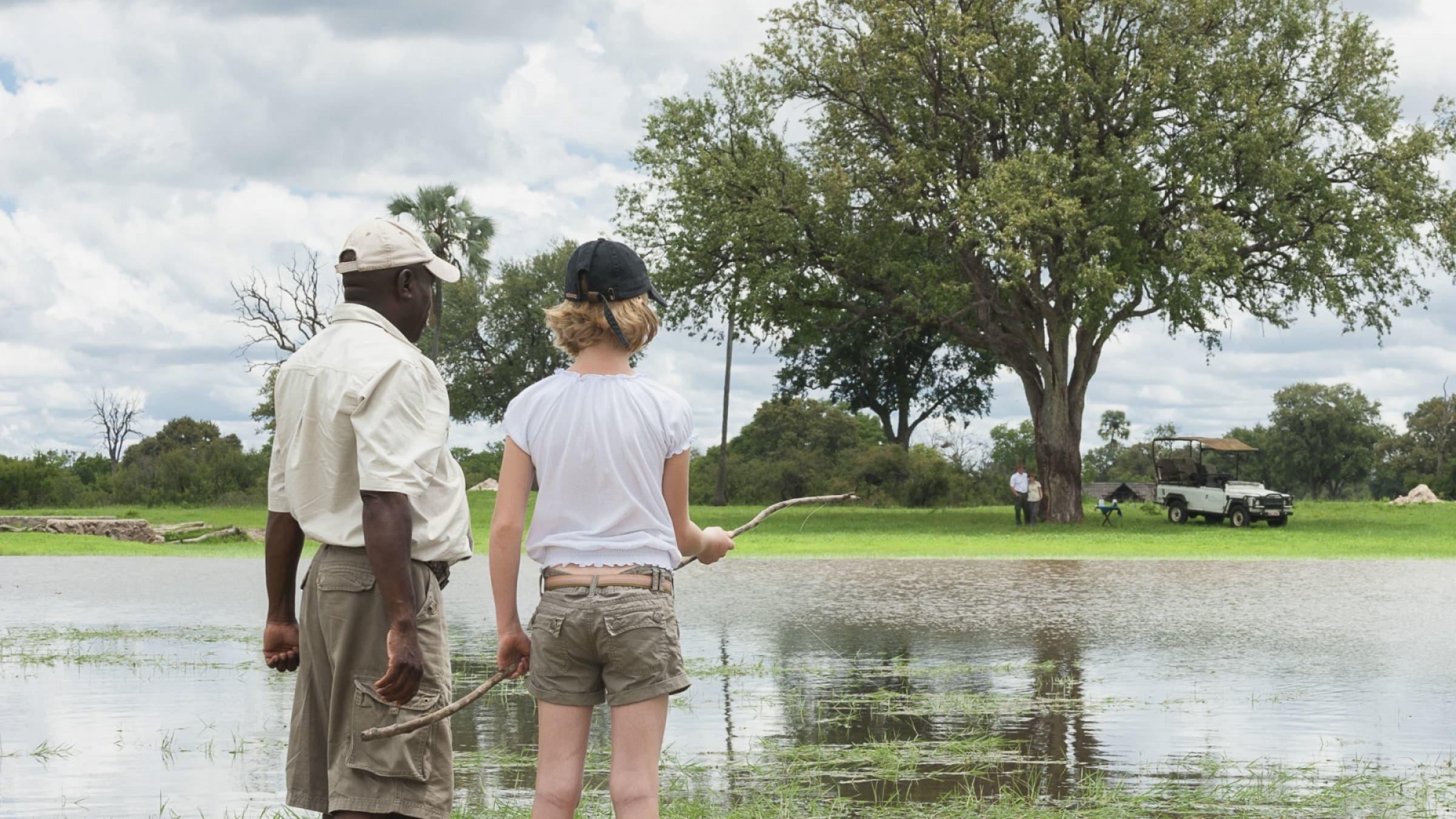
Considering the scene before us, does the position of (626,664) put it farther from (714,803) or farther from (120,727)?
(120,727)

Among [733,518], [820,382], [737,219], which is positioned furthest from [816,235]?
[820,382]

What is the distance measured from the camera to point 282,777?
5949mm

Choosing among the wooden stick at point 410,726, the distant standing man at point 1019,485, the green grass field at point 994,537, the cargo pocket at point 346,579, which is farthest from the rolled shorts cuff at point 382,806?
the distant standing man at point 1019,485

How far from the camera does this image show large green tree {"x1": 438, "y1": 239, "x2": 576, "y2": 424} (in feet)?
226

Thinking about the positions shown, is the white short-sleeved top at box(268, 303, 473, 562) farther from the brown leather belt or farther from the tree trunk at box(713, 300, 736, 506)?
the tree trunk at box(713, 300, 736, 506)

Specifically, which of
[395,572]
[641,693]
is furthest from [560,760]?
[395,572]

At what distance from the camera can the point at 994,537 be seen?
29.0 m

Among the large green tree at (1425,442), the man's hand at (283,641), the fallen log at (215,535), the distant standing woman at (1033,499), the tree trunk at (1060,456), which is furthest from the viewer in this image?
the large green tree at (1425,442)

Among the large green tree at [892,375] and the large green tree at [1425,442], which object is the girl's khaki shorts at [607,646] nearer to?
the large green tree at [892,375]

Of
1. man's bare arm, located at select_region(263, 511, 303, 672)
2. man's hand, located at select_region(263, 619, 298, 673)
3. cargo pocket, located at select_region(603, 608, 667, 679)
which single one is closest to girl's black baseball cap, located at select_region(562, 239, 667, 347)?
cargo pocket, located at select_region(603, 608, 667, 679)

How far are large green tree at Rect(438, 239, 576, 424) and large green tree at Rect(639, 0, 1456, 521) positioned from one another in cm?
3338

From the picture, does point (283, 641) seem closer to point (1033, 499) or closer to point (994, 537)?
point (994, 537)

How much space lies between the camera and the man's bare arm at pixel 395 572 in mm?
3271

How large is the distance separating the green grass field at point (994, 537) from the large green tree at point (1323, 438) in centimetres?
4696
